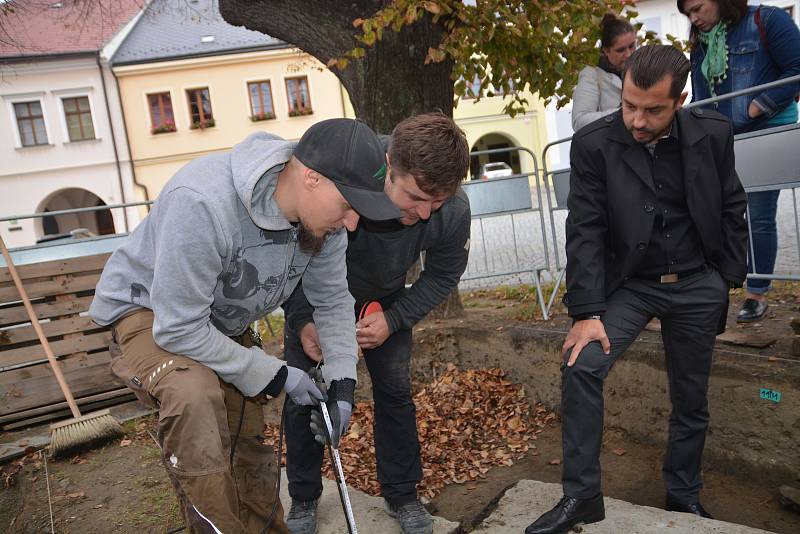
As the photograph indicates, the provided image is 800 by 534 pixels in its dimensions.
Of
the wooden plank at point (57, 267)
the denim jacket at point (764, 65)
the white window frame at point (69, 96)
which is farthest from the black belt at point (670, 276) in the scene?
the white window frame at point (69, 96)

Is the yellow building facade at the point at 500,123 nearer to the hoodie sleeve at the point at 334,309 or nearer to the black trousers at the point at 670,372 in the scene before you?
the black trousers at the point at 670,372

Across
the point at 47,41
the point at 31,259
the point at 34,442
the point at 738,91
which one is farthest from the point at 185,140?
the point at 738,91

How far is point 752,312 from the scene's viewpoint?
4262mm

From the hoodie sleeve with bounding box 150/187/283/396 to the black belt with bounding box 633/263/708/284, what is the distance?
5.79 ft

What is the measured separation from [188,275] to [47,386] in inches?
150

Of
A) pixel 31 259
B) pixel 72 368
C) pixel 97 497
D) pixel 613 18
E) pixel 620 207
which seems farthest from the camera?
pixel 31 259

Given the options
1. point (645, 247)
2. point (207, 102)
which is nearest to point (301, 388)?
point (645, 247)

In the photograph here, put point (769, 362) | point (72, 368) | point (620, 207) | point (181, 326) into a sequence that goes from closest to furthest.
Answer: point (181, 326) → point (620, 207) → point (769, 362) → point (72, 368)

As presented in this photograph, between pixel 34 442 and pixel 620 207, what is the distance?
4.32 meters

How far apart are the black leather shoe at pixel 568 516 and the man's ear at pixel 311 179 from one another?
5.29 ft

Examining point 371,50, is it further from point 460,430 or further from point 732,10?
point 460,430

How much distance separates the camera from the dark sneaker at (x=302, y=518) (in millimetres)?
2986

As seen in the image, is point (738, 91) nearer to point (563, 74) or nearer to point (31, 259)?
point (563, 74)

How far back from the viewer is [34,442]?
15.1 feet
